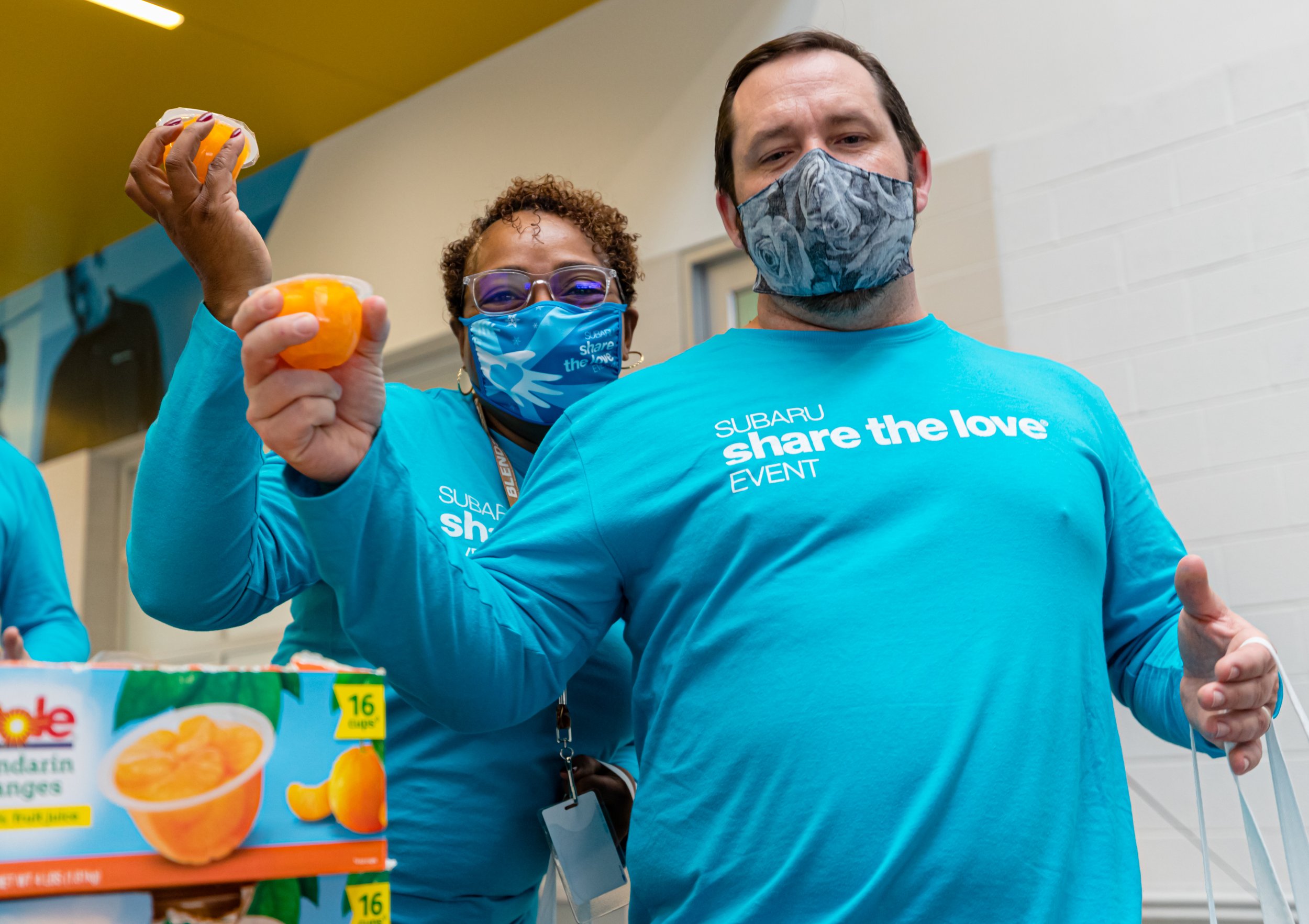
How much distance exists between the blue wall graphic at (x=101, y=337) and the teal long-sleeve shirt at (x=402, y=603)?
11.8ft

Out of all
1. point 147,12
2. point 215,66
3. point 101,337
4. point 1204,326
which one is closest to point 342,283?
point 1204,326

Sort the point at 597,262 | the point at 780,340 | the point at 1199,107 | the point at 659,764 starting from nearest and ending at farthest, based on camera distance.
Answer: the point at 659,764
the point at 780,340
the point at 597,262
the point at 1199,107

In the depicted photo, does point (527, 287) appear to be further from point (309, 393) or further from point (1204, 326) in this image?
point (1204, 326)

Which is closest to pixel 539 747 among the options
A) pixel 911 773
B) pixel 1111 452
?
pixel 911 773

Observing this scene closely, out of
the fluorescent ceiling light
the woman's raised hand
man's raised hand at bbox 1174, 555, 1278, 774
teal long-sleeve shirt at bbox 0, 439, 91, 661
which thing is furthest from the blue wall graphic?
man's raised hand at bbox 1174, 555, 1278, 774

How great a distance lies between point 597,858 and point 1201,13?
219 cm

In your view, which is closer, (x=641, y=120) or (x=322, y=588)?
(x=322, y=588)

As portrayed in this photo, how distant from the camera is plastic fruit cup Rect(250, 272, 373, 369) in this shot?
0.74 meters

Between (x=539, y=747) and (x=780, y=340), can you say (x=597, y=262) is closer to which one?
(x=780, y=340)

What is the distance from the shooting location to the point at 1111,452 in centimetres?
120

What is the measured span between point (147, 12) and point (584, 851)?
3.33 metres

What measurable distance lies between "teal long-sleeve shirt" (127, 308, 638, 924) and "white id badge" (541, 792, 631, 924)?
0.04 m

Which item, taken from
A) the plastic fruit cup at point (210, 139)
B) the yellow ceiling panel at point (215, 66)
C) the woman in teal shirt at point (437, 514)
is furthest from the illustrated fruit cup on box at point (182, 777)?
the yellow ceiling panel at point (215, 66)

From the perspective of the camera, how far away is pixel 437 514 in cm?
127
